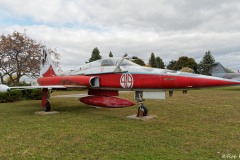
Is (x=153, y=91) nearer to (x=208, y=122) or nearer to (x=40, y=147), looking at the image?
(x=208, y=122)

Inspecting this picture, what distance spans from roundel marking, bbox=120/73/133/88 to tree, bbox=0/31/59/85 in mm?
18742

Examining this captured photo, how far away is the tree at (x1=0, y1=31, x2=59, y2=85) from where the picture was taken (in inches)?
968

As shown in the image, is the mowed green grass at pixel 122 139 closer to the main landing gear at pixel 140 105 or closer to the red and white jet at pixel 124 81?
the main landing gear at pixel 140 105

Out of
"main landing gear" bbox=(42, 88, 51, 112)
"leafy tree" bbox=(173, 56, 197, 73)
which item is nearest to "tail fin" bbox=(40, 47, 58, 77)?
"main landing gear" bbox=(42, 88, 51, 112)

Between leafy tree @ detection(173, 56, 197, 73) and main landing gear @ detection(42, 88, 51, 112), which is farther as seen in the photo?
leafy tree @ detection(173, 56, 197, 73)

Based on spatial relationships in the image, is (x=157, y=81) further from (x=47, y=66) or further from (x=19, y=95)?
(x=19, y=95)

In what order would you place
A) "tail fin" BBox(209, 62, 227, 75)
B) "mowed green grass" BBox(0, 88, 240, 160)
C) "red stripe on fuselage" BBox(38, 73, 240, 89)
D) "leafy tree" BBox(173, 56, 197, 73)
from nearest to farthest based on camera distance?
1. "mowed green grass" BBox(0, 88, 240, 160)
2. "red stripe on fuselage" BBox(38, 73, 240, 89)
3. "tail fin" BBox(209, 62, 227, 75)
4. "leafy tree" BBox(173, 56, 197, 73)

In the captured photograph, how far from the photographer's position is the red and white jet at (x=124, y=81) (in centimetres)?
790

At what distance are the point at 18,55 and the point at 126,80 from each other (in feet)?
64.5

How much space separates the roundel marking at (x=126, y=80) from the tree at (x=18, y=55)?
18.7 metres

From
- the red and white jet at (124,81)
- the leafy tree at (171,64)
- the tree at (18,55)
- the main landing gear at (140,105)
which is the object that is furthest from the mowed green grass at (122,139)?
the leafy tree at (171,64)

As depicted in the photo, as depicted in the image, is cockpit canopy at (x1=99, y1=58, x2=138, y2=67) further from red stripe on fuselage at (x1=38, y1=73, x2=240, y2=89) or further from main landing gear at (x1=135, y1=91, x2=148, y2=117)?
main landing gear at (x1=135, y1=91, x2=148, y2=117)

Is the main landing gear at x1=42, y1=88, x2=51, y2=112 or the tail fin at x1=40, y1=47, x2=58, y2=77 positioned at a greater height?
the tail fin at x1=40, y1=47, x2=58, y2=77

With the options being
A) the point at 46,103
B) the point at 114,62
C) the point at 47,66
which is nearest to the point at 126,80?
the point at 114,62
